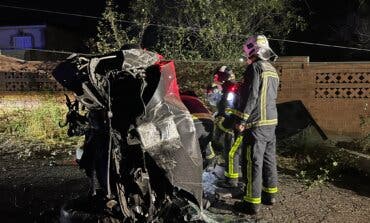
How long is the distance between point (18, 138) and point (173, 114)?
239 inches

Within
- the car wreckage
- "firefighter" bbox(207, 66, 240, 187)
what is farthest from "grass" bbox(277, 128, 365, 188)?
the car wreckage

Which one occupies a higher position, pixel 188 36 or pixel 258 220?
pixel 188 36

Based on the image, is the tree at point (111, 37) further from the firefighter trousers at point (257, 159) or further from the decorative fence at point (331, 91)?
the firefighter trousers at point (257, 159)

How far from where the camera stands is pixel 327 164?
276 inches

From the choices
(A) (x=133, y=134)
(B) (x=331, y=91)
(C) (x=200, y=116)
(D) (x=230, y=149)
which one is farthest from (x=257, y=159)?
(B) (x=331, y=91)

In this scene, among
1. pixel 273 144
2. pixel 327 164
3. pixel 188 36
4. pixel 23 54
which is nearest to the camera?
pixel 273 144

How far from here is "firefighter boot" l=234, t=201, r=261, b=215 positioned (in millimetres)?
5129

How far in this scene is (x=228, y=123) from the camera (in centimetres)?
605

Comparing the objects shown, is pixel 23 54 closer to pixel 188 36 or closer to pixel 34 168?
pixel 188 36

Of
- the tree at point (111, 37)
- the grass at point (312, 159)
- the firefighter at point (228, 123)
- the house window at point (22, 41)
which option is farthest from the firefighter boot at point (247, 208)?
the house window at point (22, 41)

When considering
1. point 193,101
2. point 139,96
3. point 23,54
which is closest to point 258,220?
point 193,101

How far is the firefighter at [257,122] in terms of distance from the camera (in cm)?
513

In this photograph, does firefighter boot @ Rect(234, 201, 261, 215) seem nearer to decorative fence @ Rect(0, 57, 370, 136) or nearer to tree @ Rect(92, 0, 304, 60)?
decorative fence @ Rect(0, 57, 370, 136)

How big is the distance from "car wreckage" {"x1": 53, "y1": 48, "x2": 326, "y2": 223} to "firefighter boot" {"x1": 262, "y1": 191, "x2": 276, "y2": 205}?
1.68m
